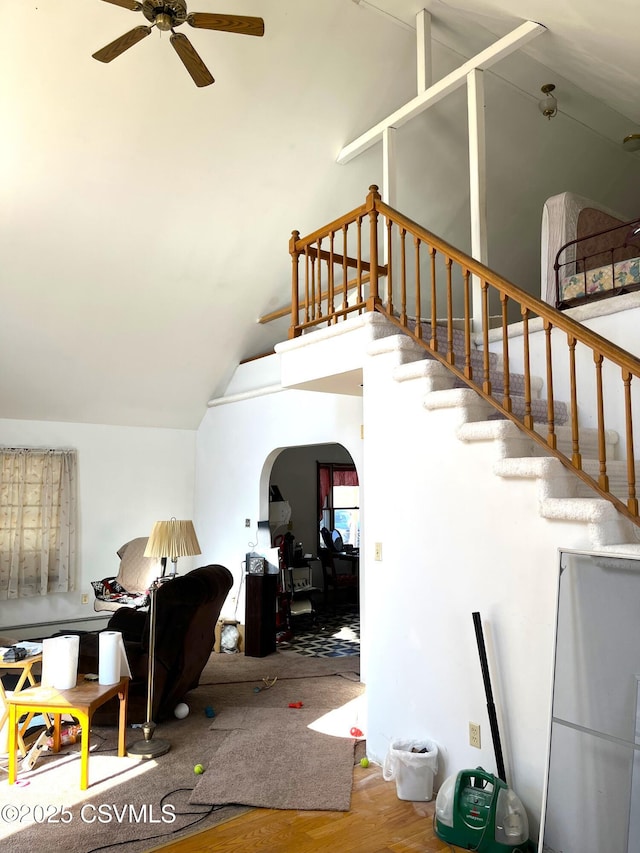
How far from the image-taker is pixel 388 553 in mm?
3998

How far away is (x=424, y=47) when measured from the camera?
5215 millimetres

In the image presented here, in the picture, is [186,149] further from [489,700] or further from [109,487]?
[489,700]

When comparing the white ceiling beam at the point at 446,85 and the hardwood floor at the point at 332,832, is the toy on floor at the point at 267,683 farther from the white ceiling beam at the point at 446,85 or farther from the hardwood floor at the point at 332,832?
the white ceiling beam at the point at 446,85

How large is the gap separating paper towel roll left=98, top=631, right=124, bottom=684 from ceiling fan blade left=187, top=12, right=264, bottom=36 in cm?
342

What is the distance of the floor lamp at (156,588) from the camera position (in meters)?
4.10

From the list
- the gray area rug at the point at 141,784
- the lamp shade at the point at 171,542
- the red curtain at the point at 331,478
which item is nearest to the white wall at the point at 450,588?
the gray area rug at the point at 141,784

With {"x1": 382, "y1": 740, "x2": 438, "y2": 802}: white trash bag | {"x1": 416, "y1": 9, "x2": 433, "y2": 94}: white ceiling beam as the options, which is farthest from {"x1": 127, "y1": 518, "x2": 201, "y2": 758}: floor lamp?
{"x1": 416, "y1": 9, "x2": 433, "y2": 94}: white ceiling beam

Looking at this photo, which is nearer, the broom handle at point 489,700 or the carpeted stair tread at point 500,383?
the broom handle at point 489,700

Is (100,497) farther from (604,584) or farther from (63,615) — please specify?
(604,584)

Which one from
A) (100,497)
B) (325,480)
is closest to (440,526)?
(100,497)

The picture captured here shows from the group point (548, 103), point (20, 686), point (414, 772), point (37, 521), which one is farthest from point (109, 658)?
point (548, 103)

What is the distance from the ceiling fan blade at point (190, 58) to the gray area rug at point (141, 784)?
12.9ft

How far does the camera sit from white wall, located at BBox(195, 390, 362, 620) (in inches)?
262

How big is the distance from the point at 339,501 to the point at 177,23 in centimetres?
789
